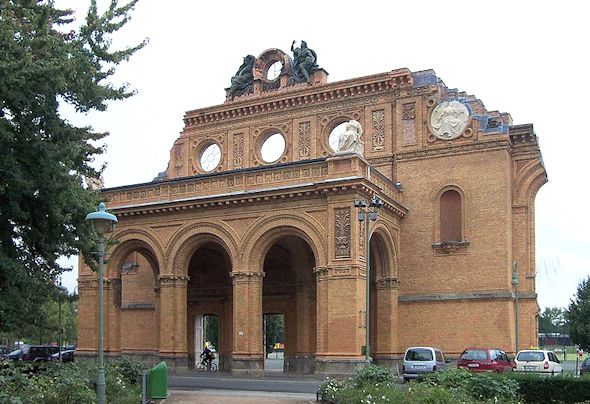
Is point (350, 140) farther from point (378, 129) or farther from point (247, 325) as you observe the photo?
point (247, 325)

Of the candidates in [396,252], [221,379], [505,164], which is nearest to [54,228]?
[221,379]

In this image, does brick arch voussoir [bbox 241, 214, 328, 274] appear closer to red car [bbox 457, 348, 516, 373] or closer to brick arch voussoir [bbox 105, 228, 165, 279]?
brick arch voussoir [bbox 105, 228, 165, 279]

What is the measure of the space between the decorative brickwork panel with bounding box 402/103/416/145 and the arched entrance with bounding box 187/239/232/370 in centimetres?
1115

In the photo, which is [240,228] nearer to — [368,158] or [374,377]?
[368,158]

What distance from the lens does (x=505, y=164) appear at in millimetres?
33125

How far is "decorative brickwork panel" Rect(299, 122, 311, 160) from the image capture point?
124 ft

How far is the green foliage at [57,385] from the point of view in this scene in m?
13.1

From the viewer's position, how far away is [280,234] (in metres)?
31.3

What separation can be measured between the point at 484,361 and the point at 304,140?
15824mm

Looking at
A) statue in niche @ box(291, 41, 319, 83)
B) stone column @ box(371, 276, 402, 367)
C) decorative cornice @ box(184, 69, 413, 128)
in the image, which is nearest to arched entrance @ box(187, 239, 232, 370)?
decorative cornice @ box(184, 69, 413, 128)

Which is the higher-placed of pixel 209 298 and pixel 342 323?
pixel 209 298

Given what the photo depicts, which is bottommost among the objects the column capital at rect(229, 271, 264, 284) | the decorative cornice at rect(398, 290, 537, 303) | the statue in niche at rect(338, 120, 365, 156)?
the decorative cornice at rect(398, 290, 537, 303)

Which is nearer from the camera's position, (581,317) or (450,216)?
(450,216)

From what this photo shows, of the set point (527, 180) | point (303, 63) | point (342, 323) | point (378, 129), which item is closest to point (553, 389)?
point (342, 323)
